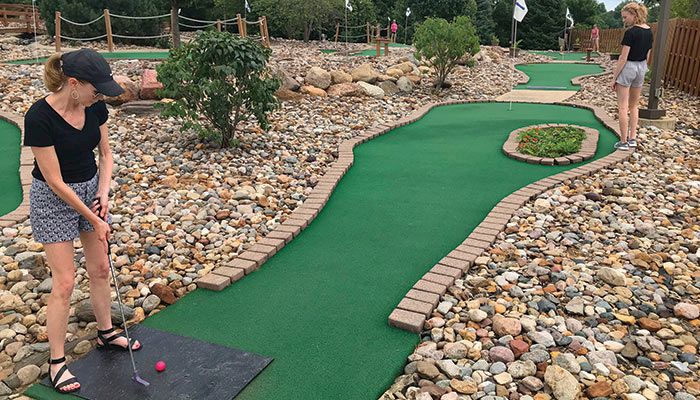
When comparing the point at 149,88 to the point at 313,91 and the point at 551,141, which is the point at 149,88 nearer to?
the point at 313,91

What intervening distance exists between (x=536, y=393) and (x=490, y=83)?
10954 mm

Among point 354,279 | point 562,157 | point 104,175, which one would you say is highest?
point 104,175

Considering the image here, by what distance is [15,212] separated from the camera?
4.55m

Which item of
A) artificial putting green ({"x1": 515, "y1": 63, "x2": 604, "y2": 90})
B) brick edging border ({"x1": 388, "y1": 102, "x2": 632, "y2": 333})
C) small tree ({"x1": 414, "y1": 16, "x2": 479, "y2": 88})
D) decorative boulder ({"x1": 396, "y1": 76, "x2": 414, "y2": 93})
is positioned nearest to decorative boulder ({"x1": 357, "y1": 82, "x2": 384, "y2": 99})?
decorative boulder ({"x1": 396, "y1": 76, "x2": 414, "y2": 93})

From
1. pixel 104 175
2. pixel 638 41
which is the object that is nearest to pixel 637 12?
pixel 638 41

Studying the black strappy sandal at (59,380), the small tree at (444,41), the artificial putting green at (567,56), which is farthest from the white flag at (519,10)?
the black strappy sandal at (59,380)

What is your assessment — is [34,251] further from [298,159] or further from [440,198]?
[440,198]

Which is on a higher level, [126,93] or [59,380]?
[126,93]

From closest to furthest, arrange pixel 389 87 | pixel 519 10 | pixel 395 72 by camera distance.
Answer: pixel 389 87, pixel 395 72, pixel 519 10

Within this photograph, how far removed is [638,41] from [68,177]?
571 centimetres

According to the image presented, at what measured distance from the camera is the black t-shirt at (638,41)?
Answer: 233 inches

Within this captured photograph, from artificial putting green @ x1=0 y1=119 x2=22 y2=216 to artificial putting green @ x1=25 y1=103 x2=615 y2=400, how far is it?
8.48 ft

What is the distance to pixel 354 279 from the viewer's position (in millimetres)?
3498

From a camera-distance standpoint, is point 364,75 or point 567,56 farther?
point 567,56
